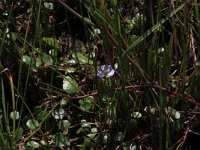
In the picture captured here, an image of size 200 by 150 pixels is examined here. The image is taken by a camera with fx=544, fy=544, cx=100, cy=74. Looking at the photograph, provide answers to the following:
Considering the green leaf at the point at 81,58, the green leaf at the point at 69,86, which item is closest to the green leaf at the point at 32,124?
the green leaf at the point at 69,86

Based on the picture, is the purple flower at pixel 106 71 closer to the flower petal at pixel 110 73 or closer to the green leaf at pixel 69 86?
the flower petal at pixel 110 73

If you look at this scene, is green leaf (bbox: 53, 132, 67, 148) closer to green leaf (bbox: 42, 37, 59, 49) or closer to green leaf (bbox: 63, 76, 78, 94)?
green leaf (bbox: 63, 76, 78, 94)

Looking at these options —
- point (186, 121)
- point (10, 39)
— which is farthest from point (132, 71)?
point (10, 39)

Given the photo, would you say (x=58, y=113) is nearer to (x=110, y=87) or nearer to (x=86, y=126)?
(x=86, y=126)

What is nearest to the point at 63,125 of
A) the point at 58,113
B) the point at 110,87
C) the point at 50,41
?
the point at 58,113

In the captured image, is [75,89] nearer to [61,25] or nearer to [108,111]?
[108,111]

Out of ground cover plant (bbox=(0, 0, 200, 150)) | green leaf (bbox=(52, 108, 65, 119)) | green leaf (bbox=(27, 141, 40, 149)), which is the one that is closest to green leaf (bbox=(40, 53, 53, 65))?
ground cover plant (bbox=(0, 0, 200, 150))
